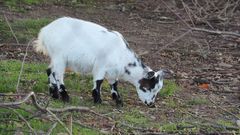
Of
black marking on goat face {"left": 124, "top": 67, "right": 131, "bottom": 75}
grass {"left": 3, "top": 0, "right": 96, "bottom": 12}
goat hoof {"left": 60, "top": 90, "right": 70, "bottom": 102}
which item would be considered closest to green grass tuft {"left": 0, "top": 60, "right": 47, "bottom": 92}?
goat hoof {"left": 60, "top": 90, "right": 70, "bottom": 102}

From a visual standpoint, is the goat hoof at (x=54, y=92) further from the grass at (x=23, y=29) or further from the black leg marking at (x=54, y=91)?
the grass at (x=23, y=29)

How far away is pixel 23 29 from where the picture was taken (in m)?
14.5

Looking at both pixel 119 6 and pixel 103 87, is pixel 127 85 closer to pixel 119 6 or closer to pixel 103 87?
pixel 103 87

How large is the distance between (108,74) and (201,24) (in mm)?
7255

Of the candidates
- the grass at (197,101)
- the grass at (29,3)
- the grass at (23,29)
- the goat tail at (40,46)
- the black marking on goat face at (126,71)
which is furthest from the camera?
the grass at (29,3)

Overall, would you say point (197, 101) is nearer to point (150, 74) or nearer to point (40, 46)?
point (150, 74)

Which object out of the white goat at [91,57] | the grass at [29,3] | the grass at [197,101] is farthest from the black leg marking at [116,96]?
the grass at [29,3]

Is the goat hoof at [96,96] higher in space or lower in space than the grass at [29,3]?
lower

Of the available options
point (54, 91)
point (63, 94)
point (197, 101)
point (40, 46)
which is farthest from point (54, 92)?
point (197, 101)

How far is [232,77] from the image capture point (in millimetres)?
12562

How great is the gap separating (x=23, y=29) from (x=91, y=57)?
5.23 m

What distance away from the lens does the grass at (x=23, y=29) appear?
44.9 feet

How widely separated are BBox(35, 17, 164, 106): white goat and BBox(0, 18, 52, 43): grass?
3784 millimetres

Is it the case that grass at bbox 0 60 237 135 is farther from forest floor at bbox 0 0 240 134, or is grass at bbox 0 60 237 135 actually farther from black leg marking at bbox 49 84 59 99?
black leg marking at bbox 49 84 59 99
